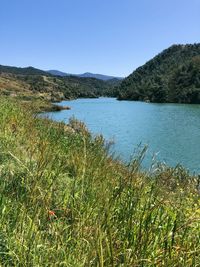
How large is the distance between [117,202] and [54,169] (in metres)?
1.90

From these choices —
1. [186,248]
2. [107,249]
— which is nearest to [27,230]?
[107,249]

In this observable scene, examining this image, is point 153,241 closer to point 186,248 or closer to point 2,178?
point 186,248

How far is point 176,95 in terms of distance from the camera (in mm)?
136375

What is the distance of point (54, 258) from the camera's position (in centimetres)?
301

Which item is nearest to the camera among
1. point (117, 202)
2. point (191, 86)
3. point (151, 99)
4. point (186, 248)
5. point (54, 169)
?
point (186, 248)

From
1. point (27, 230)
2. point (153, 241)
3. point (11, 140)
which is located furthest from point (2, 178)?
point (11, 140)

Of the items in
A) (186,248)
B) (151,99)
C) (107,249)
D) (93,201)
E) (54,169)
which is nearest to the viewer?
(107,249)

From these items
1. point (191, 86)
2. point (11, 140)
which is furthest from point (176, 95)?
point (11, 140)

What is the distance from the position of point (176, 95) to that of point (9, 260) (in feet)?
448

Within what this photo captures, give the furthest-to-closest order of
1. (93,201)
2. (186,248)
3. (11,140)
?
(11,140) → (93,201) → (186,248)

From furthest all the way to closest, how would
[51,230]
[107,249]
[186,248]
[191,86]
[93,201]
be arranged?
[191,86] < [93,201] < [51,230] < [186,248] < [107,249]

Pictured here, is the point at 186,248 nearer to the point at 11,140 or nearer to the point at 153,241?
the point at 153,241

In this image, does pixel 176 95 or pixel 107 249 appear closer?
pixel 107 249

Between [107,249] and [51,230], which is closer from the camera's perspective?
[107,249]
